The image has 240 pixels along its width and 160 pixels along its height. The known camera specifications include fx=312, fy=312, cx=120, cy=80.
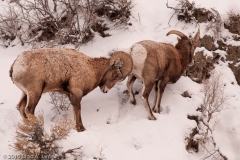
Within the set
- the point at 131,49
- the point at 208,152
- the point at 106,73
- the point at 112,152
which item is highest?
the point at 131,49

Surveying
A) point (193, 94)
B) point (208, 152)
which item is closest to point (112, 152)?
point (208, 152)

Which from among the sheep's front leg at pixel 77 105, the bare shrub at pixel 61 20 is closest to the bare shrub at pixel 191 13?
the bare shrub at pixel 61 20

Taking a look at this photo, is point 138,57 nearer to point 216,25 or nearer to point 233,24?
point 216,25

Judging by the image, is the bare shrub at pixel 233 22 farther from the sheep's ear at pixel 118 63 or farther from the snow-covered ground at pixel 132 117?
the sheep's ear at pixel 118 63

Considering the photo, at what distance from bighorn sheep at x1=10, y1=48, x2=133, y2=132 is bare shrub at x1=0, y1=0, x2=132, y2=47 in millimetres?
2318

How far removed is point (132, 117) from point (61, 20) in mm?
4178

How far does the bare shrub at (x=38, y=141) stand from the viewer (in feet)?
16.8

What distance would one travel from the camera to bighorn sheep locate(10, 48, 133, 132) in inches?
227

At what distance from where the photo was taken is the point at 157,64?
6.93 metres

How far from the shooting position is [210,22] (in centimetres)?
940

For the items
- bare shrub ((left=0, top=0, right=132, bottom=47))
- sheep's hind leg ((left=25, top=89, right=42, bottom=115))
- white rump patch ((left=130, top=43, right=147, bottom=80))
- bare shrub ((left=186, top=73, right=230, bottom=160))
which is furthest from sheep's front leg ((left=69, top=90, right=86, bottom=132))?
bare shrub ((left=0, top=0, right=132, bottom=47))

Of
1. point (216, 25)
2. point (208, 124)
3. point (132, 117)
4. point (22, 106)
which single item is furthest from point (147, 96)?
point (216, 25)

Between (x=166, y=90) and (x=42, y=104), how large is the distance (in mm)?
3077

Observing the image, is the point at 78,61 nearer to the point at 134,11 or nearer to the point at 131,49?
the point at 131,49
